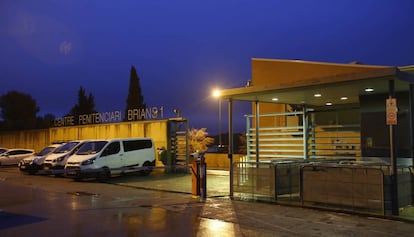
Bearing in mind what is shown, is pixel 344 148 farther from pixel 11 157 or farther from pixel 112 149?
pixel 11 157

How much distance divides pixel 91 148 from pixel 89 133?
8.92 m

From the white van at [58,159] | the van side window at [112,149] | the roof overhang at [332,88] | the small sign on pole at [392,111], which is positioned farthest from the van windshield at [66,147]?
the small sign on pole at [392,111]

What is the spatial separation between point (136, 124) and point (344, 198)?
1719cm

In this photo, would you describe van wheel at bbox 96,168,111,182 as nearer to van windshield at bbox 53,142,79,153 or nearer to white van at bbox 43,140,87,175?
white van at bbox 43,140,87,175

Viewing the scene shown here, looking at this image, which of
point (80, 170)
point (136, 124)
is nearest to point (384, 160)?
point (80, 170)

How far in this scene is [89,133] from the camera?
97.3 feet

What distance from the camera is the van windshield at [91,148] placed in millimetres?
20700

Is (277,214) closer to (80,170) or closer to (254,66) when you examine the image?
(80,170)

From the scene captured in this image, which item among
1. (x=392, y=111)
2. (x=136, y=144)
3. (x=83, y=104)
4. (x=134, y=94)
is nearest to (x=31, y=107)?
(x=83, y=104)

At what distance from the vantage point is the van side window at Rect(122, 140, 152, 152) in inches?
853

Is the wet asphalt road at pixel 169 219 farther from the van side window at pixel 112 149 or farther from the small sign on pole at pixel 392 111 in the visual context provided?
the van side window at pixel 112 149

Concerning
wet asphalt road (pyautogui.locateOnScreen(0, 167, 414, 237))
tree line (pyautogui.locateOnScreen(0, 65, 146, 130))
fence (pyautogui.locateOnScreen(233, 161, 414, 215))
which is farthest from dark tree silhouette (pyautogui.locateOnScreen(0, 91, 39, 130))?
fence (pyautogui.locateOnScreen(233, 161, 414, 215))

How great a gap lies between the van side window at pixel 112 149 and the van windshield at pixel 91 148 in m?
0.27

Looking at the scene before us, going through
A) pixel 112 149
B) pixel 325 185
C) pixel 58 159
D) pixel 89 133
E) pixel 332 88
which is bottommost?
pixel 325 185
